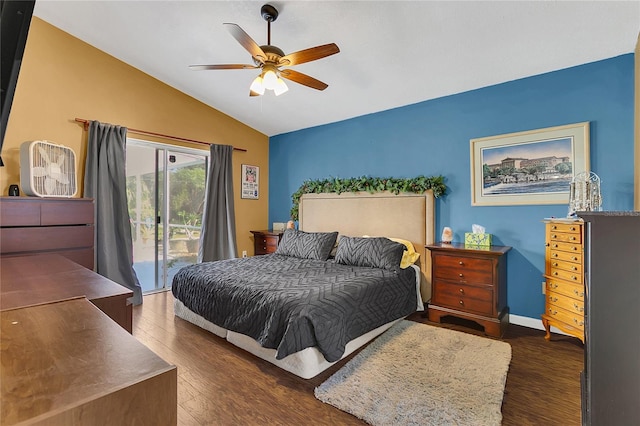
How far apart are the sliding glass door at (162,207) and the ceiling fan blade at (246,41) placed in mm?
2732

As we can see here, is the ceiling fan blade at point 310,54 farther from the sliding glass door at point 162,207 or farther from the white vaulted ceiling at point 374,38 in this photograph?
the sliding glass door at point 162,207

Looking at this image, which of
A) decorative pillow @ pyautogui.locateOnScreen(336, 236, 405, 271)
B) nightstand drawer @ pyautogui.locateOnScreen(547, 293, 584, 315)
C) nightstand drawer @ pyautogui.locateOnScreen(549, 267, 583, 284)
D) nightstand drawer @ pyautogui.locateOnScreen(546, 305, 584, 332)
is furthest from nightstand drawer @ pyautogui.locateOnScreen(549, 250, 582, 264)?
decorative pillow @ pyautogui.locateOnScreen(336, 236, 405, 271)

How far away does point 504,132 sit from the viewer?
10.8ft

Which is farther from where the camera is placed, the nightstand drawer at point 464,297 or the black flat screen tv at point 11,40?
the nightstand drawer at point 464,297

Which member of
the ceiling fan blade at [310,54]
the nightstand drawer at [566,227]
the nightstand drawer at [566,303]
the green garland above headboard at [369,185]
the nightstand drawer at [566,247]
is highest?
the ceiling fan blade at [310,54]

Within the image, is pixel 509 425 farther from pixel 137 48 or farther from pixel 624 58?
pixel 137 48

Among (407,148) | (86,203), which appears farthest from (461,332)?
(86,203)

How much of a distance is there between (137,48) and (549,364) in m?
5.26

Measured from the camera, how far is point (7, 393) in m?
0.51

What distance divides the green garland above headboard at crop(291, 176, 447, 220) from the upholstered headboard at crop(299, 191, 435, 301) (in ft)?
0.23

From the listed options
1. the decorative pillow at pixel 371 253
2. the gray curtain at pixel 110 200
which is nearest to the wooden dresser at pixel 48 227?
the gray curtain at pixel 110 200

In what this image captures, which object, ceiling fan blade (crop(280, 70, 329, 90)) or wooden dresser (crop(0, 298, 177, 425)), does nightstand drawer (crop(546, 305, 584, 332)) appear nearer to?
ceiling fan blade (crop(280, 70, 329, 90))

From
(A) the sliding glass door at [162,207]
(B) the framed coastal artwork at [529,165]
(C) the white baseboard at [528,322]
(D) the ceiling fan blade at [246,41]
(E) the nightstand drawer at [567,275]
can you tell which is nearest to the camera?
(D) the ceiling fan blade at [246,41]

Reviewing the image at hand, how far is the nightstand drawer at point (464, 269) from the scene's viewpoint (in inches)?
116
